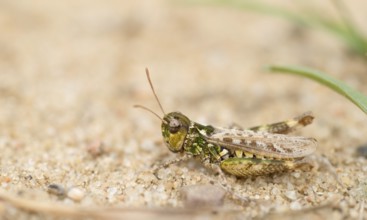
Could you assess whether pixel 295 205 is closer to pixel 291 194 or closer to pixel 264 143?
pixel 291 194

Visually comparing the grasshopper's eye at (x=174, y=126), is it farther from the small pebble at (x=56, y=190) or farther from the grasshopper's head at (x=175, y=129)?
the small pebble at (x=56, y=190)

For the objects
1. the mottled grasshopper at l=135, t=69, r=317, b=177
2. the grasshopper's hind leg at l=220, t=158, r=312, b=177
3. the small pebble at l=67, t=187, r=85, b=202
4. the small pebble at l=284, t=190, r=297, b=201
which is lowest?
the small pebble at l=67, t=187, r=85, b=202

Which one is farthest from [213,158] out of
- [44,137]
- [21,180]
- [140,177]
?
[44,137]

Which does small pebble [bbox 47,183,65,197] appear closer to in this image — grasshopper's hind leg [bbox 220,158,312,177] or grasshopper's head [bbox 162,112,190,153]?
grasshopper's head [bbox 162,112,190,153]

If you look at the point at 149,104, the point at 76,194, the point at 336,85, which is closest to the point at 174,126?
the point at 76,194

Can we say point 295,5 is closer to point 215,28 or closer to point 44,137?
point 215,28

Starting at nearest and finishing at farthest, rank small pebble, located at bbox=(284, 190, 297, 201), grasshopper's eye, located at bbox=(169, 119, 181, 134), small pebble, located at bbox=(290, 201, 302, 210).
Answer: small pebble, located at bbox=(290, 201, 302, 210)
small pebble, located at bbox=(284, 190, 297, 201)
grasshopper's eye, located at bbox=(169, 119, 181, 134)

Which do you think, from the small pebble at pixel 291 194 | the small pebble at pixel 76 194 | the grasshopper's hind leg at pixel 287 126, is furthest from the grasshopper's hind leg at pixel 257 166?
the small pebble at pixel 76 194

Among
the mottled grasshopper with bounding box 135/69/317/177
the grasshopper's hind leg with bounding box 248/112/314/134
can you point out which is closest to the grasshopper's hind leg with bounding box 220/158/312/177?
the mottled grasshopper with bounding box 135/69/317/177

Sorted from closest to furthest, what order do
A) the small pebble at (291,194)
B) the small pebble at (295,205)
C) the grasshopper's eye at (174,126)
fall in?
1. the small pebble at (295,205)
2. the small pebble at (291,194)
3. the grasshopper's eye at (174,126)
